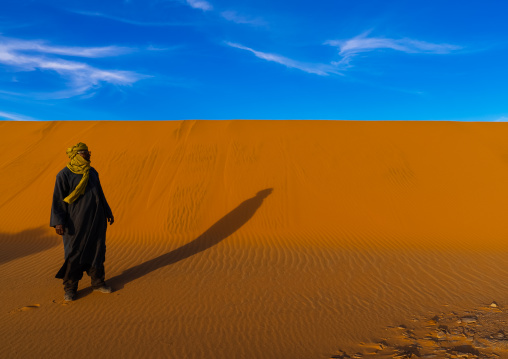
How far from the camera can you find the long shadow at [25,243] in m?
7.92

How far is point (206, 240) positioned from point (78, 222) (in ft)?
13.6

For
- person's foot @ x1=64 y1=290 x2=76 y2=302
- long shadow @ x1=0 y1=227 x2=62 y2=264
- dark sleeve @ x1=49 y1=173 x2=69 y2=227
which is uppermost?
dark sleeve @ x1=49 y1=173 x2=69 y2=227

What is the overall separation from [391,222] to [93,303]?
7.83m

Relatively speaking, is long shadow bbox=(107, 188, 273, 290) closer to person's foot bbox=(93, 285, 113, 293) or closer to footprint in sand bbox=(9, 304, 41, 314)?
person's foot bbox=(93, 285, 113, 293)

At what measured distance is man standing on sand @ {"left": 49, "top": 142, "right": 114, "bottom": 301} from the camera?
491 cm

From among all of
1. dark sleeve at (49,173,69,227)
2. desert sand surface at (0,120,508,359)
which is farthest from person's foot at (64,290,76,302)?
dark sleeve at (49,173,69,227)

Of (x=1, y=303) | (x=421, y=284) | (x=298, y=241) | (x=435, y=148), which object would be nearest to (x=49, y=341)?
(x=1, y=303)

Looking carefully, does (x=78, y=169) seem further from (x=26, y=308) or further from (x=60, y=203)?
(x=26, y=308)

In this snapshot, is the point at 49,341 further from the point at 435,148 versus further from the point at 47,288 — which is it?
the point at 435,148

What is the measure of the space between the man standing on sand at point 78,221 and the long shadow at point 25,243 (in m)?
3.34

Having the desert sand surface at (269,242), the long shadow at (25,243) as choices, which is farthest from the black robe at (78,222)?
the long shadow at (25,243)

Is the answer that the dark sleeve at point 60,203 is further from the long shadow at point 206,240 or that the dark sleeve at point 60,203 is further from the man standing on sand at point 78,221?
the long shadow at point 206,240

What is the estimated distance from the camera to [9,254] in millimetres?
7918

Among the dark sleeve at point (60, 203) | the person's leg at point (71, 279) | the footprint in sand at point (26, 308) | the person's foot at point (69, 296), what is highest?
the dark sleeve at point (60, 203)
